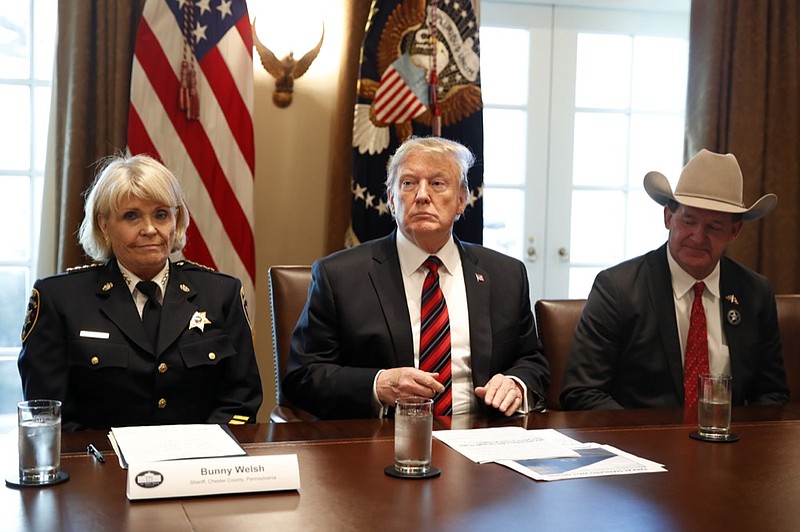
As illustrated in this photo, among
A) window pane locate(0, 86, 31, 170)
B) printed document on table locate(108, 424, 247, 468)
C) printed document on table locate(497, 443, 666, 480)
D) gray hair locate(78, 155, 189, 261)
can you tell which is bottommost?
printed document on table locate(497, 443, 666, 480)

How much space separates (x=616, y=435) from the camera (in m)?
1.86

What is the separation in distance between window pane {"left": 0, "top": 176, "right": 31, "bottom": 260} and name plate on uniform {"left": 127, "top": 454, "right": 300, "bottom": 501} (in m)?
2.49

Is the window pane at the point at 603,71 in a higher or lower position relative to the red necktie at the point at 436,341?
higher

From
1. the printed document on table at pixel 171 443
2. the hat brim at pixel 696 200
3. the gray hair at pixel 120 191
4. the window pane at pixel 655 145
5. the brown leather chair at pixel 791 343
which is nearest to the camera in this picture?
the printed document on table at pixel 171 443

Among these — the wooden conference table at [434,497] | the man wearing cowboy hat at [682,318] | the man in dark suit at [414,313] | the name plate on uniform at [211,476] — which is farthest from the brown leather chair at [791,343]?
the name plate on uniform at [211,476]

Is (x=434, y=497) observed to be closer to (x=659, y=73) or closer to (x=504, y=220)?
(x=504, y=220)

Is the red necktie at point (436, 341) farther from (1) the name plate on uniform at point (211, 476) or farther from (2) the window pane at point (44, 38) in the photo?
(2) the window pane at point (44, 38)

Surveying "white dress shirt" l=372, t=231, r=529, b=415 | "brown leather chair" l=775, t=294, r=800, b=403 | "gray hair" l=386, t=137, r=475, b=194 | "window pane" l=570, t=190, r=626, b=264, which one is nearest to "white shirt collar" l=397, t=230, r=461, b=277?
"white dress shirt" l=372, t=231, r=529, b=415

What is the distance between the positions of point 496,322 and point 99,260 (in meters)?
1.05

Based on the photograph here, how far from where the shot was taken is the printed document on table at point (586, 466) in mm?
1536

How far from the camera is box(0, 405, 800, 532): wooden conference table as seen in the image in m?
1.26

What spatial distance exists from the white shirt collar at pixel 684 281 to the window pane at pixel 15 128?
2.50 metres

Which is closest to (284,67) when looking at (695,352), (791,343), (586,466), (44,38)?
(44,38)

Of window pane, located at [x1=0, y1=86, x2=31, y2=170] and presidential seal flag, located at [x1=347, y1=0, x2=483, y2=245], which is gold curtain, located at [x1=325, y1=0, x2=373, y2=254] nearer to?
presidential seal flag, located at [x1=347, y1=0, x2=483, y2=245]
